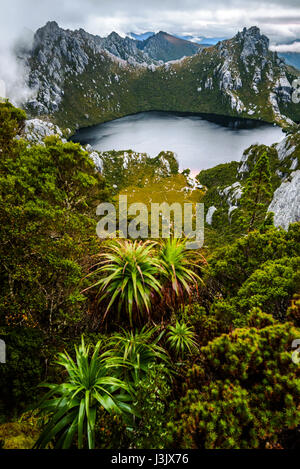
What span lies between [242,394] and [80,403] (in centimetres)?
234

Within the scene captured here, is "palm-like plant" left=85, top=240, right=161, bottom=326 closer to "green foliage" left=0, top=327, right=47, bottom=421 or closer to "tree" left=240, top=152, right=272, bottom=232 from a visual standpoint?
"green foliage" left=0, top=327, right=47, bottom=421

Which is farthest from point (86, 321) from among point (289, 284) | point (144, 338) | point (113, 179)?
point (113, 179)

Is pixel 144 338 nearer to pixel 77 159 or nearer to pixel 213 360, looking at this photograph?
pixel 213 360

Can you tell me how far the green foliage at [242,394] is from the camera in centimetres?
321

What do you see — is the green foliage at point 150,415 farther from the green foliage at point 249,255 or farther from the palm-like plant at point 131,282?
the green foliage at point 249,255

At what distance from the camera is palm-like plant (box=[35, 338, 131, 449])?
3211 mm

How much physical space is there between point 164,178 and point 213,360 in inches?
6106

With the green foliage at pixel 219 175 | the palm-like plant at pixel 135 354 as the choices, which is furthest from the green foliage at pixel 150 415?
the green foliage at pixel 219 175

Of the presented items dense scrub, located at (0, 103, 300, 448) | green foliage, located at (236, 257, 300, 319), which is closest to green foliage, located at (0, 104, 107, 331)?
dense scrub, located at (0, 103, 300, 448)

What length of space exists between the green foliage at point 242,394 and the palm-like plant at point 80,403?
971 millimetres

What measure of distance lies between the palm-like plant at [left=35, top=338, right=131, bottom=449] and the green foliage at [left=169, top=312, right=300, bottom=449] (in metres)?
0.97

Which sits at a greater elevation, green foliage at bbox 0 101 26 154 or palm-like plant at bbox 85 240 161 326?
green foliage at bbox 0 101 26 154

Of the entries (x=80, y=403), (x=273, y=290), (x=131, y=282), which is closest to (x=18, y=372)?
(x=80, y=403)
